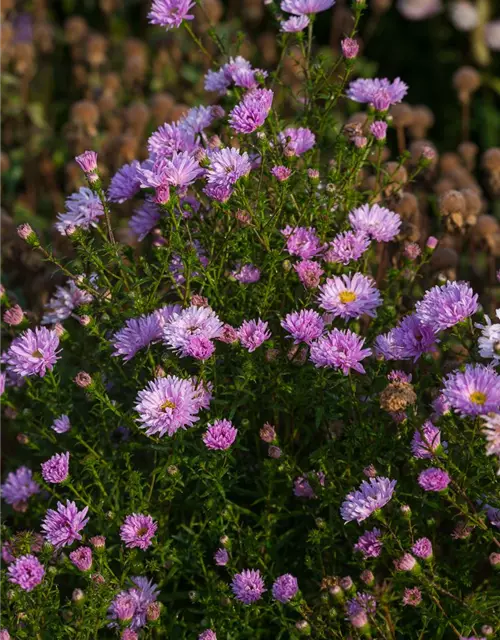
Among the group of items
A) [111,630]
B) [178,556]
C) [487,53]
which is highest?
[178,556]

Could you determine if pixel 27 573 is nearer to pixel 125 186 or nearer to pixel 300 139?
pixel 125 186

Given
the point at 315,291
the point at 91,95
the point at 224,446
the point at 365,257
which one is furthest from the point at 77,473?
the point at 91,95

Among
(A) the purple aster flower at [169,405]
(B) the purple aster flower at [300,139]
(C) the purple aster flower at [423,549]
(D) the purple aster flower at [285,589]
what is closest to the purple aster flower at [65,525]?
(A) the purple aster flower at [169,405]

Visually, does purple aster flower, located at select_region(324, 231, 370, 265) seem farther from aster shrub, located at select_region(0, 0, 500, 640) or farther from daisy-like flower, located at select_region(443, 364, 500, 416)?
daisy-like flower, located at select_region(443, 364, 500, 416)

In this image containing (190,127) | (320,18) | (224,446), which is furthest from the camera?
(320,18)

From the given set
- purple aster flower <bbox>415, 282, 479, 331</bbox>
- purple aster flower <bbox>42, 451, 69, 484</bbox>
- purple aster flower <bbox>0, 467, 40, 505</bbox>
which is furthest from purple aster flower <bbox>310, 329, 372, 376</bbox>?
purple aster flower <bbox>0, 467, 40, 505</bbox>

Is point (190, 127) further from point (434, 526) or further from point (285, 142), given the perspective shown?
point (434, 526)
